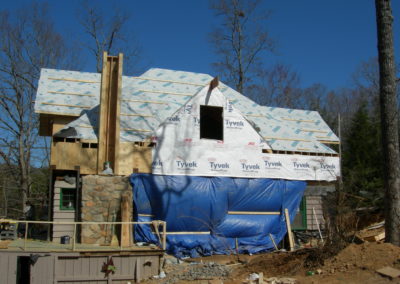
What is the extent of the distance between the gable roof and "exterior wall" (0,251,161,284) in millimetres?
4522

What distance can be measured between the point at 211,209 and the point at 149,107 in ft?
15.5

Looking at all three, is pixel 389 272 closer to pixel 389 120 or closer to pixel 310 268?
pixel 310 268

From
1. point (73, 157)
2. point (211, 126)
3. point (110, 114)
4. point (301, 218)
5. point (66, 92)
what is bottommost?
point (301, 218)

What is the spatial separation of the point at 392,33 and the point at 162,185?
865cm

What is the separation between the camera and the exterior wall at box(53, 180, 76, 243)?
14684 mm

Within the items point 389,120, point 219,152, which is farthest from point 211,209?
point 389,120

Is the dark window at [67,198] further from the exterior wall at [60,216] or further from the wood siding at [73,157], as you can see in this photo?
the wood siding at [73,157]

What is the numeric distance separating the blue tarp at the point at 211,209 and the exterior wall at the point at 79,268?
1.98m

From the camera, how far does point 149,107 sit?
17.6 metres

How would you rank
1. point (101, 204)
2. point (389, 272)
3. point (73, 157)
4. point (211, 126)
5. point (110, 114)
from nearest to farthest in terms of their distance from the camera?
1. point (389, 272)
2. point (101, 204)
3. point (73, 157)
4. point (110, 114)
5. point (211, 126)

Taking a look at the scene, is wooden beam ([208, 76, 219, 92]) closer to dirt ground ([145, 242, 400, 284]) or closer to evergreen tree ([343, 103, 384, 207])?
dirt ground ([145, 242, 400, 284])

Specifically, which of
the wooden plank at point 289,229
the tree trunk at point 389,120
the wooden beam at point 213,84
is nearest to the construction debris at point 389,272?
the tree trunk at point 389,120

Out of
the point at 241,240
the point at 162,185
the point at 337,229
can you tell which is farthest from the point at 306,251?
the point at 162,185

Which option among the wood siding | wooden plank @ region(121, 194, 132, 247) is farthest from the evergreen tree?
the wood siding
